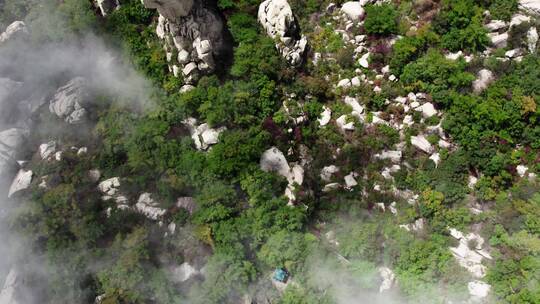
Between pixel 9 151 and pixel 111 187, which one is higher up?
pixel 9 151

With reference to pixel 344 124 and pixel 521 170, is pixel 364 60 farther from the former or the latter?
pixel 521 170

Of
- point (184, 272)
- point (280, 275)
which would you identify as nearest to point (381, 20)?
point (280, 275)

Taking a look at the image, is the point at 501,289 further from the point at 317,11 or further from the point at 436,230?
the point at 317,11

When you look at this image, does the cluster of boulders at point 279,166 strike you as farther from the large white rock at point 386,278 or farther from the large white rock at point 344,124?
the large white rock at point 386,278

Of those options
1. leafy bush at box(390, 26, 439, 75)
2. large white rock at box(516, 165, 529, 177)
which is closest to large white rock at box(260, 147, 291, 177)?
leafy bush at box(390, 26, 439, 75)

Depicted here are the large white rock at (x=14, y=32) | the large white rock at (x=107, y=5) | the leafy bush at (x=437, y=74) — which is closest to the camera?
the leafy bush at (x=437, y=74)

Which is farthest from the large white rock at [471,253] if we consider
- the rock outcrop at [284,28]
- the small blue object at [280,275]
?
the rock outcrop at [284,28]
